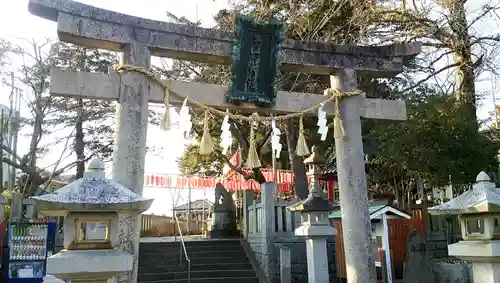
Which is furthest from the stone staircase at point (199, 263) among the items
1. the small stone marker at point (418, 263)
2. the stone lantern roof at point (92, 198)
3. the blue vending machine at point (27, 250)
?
the stone lantern roof at point (92, 198)

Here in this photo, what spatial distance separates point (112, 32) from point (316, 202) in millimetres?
4658

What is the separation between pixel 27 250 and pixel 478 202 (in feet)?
33.6

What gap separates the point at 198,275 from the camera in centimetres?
Result: 1072

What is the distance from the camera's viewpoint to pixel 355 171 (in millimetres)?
6625

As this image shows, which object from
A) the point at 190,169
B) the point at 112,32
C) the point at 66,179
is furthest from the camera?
the point at 66,179

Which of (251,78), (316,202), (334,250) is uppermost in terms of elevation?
(251,78)

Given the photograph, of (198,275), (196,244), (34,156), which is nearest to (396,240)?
(198,275)

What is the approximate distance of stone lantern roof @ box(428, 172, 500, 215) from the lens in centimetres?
488

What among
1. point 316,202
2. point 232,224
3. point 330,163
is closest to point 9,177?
point 232,224

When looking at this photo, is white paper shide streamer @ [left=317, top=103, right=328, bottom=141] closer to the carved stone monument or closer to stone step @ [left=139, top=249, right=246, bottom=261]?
stone step @ [left=139, top=249, right=246, bottom=261]

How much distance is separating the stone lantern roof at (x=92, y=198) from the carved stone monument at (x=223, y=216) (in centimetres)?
1200

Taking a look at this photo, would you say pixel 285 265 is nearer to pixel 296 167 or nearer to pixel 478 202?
pixel 478 202

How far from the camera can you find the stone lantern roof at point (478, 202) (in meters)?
4.88

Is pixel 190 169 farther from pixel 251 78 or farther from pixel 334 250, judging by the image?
pixel 251 78
